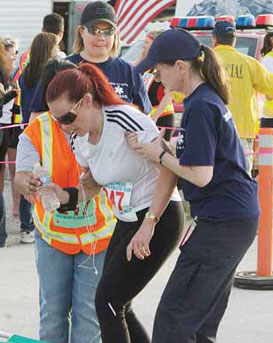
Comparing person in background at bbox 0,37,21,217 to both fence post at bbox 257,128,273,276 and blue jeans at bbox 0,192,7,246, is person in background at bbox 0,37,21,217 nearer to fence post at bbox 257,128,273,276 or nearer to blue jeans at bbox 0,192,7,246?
blue jeans at bbox 0,192,7,246

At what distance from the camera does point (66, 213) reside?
15.1 ft

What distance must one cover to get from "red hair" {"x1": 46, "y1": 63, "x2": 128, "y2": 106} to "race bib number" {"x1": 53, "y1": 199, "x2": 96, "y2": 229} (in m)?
0.53

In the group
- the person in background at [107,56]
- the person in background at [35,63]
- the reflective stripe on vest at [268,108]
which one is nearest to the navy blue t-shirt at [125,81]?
the person in background at [107,56]

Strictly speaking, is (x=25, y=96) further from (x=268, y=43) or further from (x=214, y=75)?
(x=268, y=43)

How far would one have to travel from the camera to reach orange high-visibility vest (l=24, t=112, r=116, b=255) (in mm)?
4555

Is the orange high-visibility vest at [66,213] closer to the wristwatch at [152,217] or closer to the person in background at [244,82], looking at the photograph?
the wristwatch at [152,217]

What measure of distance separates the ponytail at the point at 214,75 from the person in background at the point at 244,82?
3.98 m

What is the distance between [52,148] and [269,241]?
2.97m

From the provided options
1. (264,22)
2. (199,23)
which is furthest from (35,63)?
(264,22)

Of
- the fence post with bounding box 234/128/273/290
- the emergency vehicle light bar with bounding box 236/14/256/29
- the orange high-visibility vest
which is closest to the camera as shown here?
the orange high-visibility vest

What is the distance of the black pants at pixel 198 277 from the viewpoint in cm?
409

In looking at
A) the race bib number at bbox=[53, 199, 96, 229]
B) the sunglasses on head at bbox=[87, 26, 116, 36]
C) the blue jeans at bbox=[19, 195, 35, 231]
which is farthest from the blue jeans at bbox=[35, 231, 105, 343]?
the blue jeans at bbox=[19, 195, 35, 231]

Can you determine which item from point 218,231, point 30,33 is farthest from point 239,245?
point 30,33

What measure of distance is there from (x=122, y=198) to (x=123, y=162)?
159 millimetres
